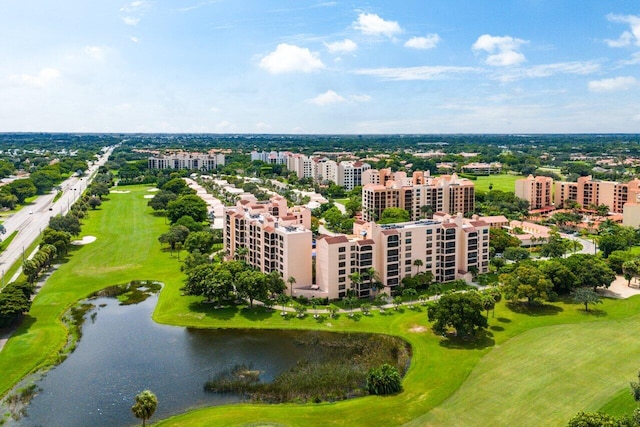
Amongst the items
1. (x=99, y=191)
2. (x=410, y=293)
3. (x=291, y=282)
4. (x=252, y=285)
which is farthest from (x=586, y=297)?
(x=99, y=191)

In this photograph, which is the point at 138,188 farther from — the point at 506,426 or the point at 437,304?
the point at 506,426

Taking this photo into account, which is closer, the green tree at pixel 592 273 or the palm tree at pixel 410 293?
the palm tree at pixel 410 293

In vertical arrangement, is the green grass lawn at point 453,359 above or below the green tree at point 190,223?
below

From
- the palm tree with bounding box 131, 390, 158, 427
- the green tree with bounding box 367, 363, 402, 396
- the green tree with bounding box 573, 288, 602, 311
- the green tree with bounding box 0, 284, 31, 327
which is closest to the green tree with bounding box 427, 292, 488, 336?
the green tree with bounding box 367, 363, 402, 396

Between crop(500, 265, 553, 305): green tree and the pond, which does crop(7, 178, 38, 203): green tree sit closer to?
the pond

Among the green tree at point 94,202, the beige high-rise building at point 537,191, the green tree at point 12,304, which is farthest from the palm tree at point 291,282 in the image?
the green tree at point 94,202

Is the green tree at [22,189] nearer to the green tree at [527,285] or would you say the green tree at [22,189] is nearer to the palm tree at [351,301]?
the palm tree at [351,301]
